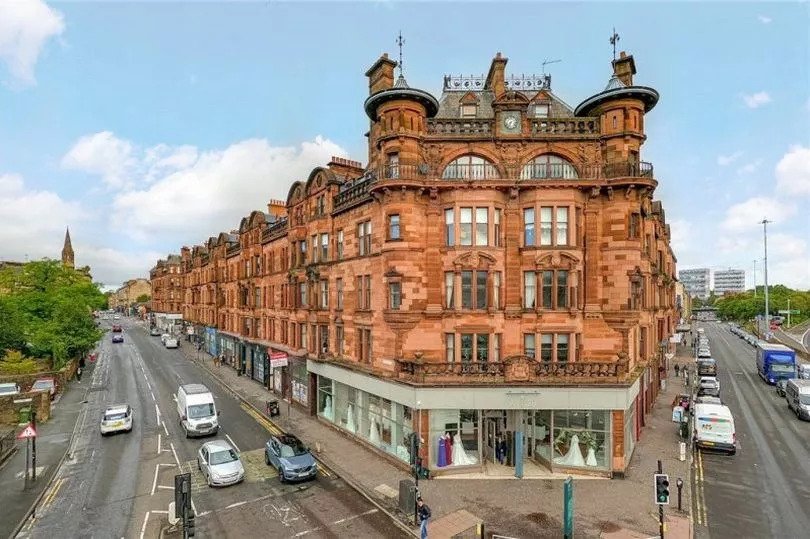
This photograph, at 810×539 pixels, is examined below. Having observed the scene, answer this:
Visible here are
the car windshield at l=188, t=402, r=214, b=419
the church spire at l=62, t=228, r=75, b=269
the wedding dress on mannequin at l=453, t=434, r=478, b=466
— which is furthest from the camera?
the church spire at l=62, t=228, r=75, b=269

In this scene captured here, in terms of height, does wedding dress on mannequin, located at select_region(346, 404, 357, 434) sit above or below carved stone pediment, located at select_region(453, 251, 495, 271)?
below

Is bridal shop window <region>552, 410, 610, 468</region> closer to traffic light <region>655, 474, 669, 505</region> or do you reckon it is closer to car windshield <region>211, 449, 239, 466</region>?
traffic light <region>655, 474, 669, 505</region>

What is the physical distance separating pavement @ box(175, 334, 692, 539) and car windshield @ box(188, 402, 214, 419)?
6.03 meters

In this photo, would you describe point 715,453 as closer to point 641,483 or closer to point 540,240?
point 641,483

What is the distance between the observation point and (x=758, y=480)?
68.1ft

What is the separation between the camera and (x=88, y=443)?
83.1ft

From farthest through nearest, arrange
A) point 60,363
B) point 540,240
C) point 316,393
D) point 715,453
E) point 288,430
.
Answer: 1. point 60,363
2. point 316,393
3. point 288,430
4. point 715,453
5. point 540,240

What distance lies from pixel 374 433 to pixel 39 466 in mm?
16630

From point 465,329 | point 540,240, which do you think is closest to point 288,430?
point 465,329

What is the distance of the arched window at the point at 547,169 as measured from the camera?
22094mm

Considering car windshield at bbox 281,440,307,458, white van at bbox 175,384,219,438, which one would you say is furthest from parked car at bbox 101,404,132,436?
car windshield at bbox 281,440,307,458

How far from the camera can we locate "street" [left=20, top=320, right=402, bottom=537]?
15992 mm

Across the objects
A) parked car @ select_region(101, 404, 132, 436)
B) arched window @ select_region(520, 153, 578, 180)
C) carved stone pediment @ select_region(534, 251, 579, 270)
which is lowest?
parked car @ select_region(101, 404, 132, 436)

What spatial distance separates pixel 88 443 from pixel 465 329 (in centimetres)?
2283
